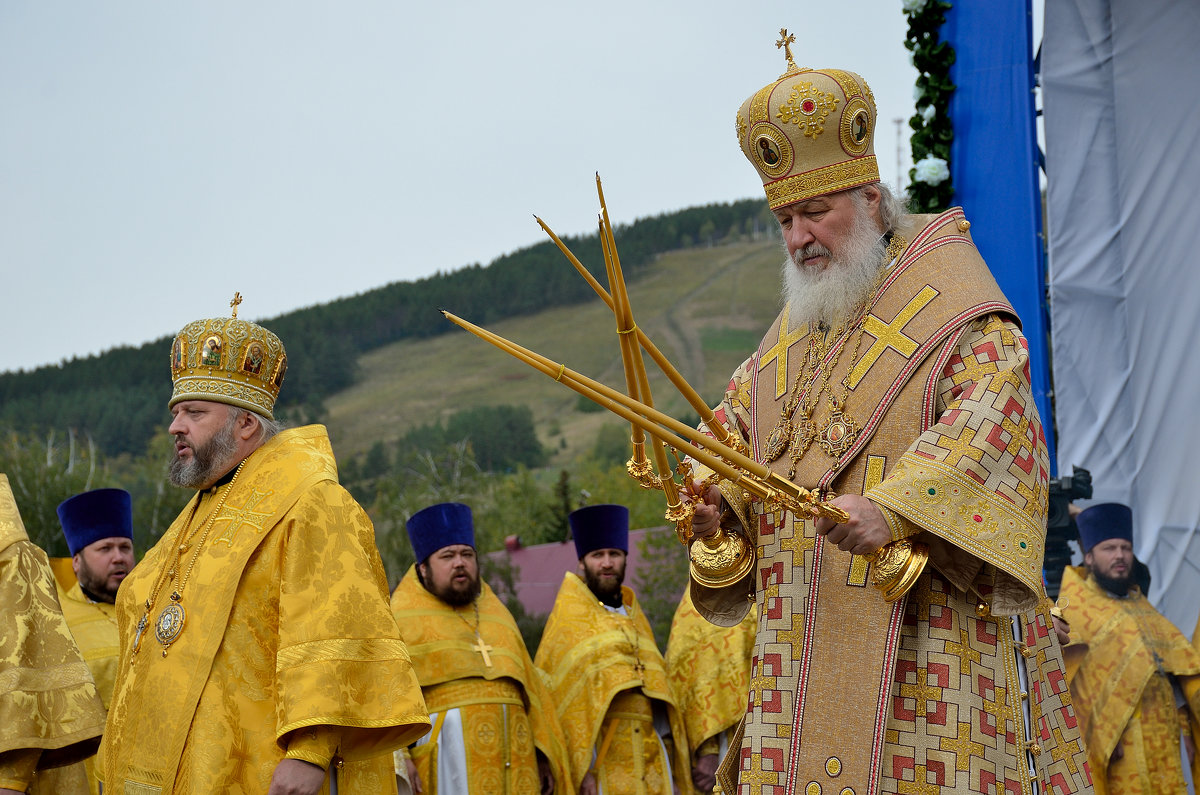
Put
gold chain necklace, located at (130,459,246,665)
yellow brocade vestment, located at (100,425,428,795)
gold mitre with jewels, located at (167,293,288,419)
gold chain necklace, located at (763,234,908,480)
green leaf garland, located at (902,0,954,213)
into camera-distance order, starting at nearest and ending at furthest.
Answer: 1. gold chain necklace, located at (763,234,908,480)
2. yellow brocade vestment, located at (100,425,428,795)
3. gold chain necklace, located at (130,459,246,665)
4. gold mitre with jewels, located at (167,293,288,419)
5. green leaf garland, located at (902,0,954,213)

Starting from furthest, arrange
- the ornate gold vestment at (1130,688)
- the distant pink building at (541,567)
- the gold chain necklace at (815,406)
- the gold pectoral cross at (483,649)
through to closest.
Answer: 1. the distant pink building at (541,567)
2. the gold pectoral cross at (483,649)
3. the ornate gold vestment at (1130,688)
4. the gold chain necklace at (815,406)

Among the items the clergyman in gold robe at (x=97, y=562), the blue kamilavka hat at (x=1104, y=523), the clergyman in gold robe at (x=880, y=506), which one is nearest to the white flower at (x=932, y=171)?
the blue kamilavka hat at (x=1104, y=523)

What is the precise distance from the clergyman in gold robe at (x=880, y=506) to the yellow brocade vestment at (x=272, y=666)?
1.10m

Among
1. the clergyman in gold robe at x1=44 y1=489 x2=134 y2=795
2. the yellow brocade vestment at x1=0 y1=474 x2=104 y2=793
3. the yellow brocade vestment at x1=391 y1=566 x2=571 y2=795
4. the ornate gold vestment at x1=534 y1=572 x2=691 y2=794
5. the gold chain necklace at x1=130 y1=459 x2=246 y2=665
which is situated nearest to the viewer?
the gold chain necklace at x1=130 y1=459 x2=246 y2=665

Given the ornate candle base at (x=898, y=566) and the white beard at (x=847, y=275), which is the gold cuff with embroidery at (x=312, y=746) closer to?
the ornate candle base at (x=898, y=566)

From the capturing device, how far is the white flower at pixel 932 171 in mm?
6465

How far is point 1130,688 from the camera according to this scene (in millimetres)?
6004

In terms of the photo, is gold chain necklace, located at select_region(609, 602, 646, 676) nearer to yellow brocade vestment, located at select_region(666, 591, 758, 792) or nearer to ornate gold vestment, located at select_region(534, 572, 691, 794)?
ornate gold vestment, located at select_region(534, 572, 691, 794)

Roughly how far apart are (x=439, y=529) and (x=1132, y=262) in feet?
13.9

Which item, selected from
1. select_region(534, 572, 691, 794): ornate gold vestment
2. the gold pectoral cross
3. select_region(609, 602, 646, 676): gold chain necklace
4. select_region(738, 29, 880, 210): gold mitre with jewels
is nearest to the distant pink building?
select_region(609, 602, 646, 676): gold chain necklace

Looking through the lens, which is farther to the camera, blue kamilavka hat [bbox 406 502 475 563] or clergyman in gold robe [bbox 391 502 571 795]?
blue kamilavka hat [bbox 406 502 475 563]

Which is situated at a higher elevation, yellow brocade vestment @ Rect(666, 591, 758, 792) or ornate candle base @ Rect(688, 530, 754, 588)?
ornate candle base @ Rect(688, 530, 754, 588)

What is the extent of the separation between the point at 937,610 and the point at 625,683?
4.34 m

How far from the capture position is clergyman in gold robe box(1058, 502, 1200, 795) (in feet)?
19.3
